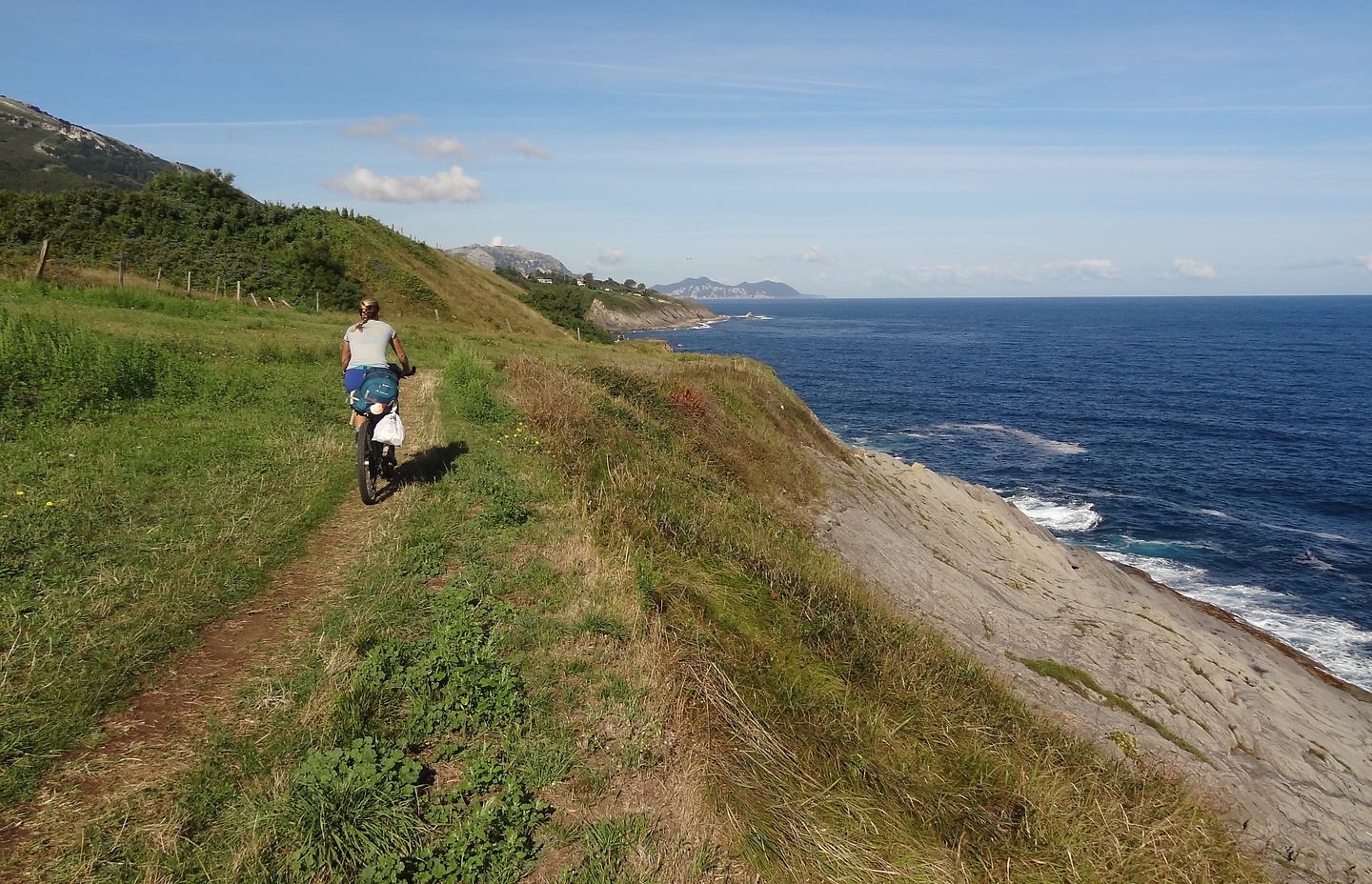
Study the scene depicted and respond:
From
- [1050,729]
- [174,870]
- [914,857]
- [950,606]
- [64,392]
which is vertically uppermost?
[64,392]

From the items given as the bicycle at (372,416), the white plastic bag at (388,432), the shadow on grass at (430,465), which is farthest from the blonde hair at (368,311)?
the shadow on grass at (430,465)

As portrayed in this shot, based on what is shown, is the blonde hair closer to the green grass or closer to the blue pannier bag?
the blue pannier bag

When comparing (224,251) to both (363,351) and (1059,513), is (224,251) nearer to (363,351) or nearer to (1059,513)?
(363,351)

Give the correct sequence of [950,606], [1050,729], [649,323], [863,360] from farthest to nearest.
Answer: [649,323] → [863,360] → [950,606] → [1050,729]

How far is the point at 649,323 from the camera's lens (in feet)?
623

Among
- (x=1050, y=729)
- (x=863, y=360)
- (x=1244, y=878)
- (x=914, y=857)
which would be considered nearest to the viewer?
(x=914, y=857)

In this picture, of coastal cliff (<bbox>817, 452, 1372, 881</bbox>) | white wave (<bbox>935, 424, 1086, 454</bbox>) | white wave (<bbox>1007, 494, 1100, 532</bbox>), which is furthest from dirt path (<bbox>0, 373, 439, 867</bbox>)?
white wave (<bbox>935, 424, 1086, 454</bbox>)

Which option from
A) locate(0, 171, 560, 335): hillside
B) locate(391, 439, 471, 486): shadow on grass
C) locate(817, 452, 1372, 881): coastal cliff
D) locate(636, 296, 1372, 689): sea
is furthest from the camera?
locate(0, 171, 560, 335): hillside

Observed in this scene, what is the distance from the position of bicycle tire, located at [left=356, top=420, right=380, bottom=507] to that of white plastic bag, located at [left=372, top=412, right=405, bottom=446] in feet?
0.35

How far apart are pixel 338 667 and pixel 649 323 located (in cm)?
18781

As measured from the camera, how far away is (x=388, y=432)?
956cm

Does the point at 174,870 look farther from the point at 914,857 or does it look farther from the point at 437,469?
the point at 437,469

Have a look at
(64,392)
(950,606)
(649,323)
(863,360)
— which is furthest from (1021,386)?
(649,323)

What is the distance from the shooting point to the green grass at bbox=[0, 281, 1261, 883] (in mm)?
4109
